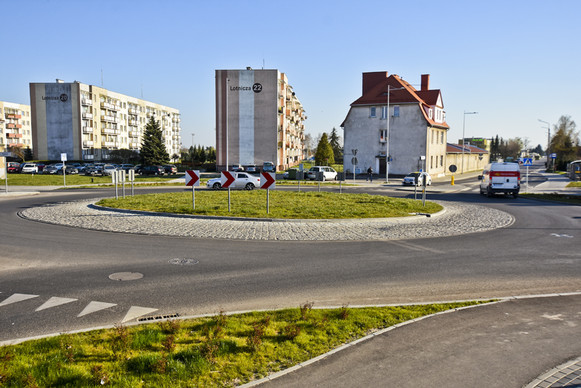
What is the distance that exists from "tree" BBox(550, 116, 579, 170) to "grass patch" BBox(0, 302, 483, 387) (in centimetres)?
8534

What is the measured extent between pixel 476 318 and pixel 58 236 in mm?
12525

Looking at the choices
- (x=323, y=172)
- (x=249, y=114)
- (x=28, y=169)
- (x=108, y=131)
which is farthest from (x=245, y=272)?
(x=108, y=131)

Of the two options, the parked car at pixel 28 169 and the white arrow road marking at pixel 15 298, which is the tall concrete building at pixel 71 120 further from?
the white arrow road marking at pixel 15 298

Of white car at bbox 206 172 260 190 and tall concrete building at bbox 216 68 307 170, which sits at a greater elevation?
tall concrete building at bbox 216 68 307 170

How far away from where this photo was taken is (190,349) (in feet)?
18.0

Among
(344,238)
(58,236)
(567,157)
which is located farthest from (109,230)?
(567,157)

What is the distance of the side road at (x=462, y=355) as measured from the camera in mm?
5039

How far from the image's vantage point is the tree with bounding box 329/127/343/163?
116 metres

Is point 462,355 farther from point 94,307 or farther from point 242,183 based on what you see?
point 242,183

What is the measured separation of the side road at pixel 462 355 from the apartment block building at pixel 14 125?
384ft

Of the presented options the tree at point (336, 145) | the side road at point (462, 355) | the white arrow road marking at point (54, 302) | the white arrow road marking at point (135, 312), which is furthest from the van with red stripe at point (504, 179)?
the tree at point (336, 145)

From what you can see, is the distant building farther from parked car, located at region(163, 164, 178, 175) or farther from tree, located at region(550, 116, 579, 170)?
parked car, located at region(163, 164, 178, 175)

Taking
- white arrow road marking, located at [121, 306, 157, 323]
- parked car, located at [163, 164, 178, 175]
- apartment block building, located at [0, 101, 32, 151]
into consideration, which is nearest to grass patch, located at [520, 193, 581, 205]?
white arrow road marking, located at [121, 306, 157, 323]

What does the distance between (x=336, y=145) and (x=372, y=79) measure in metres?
62.4
